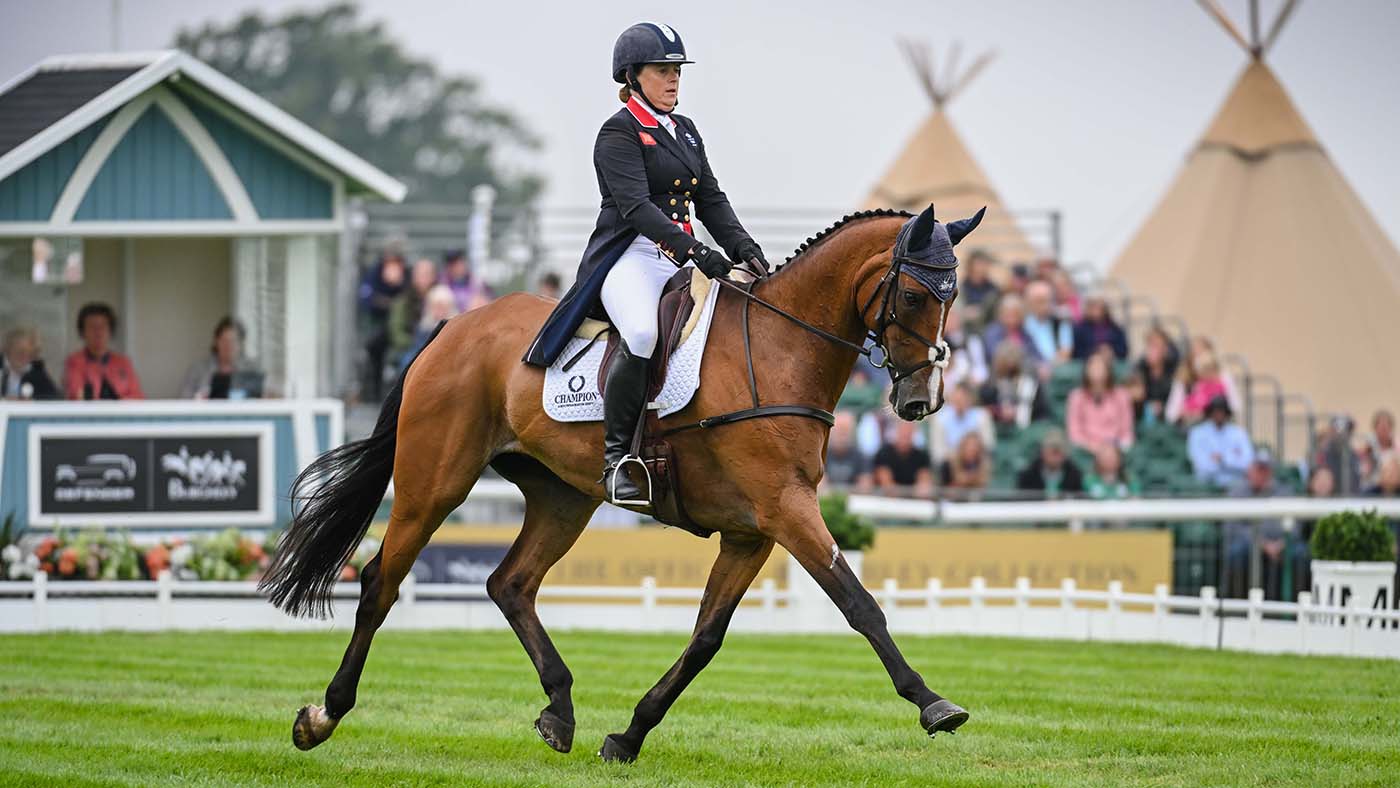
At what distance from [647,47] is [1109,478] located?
1149 cm

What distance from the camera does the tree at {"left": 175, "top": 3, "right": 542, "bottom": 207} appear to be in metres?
76.9

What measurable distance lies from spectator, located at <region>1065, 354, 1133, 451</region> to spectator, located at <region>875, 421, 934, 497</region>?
6.35 feet

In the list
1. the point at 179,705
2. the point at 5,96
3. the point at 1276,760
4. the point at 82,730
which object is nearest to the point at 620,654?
the point at 179,705

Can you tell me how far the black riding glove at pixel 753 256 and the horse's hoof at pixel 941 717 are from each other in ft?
7.86

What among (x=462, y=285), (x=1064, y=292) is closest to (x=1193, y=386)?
(x=1064, y=292)

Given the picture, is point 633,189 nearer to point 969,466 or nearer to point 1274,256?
point 969,466

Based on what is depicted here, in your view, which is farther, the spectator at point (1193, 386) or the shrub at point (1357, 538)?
the spectator at point (1193, 386)

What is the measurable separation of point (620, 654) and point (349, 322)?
29.6 ft

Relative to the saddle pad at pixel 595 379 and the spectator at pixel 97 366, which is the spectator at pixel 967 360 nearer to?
the spectator at pixel 97 366

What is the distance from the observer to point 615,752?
896cm

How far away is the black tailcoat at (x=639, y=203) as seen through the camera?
364 inches

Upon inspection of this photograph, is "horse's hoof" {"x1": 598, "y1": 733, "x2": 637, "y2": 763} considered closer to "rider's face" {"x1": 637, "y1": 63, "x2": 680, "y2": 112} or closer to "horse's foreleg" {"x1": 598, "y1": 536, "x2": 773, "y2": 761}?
"horse's foreleg" {"x1": 598, "y1": 536, "x2": 773, "y2": 761}

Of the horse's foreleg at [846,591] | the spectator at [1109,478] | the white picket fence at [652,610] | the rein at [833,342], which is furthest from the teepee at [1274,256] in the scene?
the horse's foreleg at [846,591]

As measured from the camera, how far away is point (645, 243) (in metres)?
9.65
